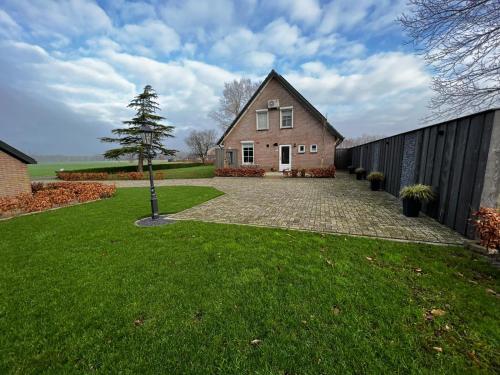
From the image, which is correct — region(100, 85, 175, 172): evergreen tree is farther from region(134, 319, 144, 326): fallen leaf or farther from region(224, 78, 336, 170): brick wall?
region(134, 319, 144, 326): fallen leaf

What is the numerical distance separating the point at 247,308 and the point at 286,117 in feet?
56.1

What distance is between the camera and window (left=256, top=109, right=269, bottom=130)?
17859 mm

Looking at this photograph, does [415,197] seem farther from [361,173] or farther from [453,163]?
[361,173]

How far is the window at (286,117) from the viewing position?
57.0 feet

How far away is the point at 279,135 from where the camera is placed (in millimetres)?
17781

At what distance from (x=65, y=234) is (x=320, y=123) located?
1683 centimetres

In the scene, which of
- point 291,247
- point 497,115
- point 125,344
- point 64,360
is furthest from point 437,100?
point 64,360

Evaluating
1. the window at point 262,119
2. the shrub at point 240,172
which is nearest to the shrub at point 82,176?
the shrub at point 240,172

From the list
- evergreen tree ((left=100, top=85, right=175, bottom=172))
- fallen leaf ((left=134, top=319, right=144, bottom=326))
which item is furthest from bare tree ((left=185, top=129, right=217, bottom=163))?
fallen leaf ((left=134, top=319, right=144, bottom=326))

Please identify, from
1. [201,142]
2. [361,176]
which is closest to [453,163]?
[361,176]

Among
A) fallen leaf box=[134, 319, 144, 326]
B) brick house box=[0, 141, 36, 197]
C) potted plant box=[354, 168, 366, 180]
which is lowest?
fallen leaf box=[134, 319, 144, 326]

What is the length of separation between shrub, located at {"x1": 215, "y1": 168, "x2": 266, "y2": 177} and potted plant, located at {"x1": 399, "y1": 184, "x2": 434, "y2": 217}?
36.7 ft

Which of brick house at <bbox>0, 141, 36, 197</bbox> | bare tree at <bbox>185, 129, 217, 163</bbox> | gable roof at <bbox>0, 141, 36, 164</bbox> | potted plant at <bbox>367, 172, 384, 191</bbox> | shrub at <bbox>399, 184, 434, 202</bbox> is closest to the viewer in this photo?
shrub at <bbox>399, 184, 434, 202</bbox>

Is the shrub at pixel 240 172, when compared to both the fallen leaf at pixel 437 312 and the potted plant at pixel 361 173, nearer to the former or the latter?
the potted plant at pixel 361 173
